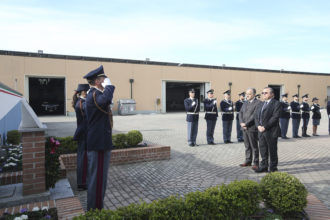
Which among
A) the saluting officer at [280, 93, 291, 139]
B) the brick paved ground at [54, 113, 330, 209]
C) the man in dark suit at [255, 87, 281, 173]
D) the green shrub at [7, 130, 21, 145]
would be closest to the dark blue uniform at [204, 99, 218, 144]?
the brick paved ground at [54, 113, 330, 209]

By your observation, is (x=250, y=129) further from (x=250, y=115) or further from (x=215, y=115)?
(x=215, y=115)

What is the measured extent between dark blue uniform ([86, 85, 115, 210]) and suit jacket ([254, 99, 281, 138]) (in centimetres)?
375

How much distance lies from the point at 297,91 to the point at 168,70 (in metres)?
20.5

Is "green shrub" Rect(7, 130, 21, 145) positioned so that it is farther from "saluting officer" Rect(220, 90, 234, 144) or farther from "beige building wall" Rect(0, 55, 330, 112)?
"beige building wall" Rect(0, 55, 330, 112)

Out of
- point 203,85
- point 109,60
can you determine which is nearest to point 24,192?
point 109,60

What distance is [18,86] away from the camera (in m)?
20.9

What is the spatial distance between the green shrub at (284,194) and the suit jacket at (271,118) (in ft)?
7.06

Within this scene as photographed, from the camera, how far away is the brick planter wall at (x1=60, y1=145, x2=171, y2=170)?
5.53 metres

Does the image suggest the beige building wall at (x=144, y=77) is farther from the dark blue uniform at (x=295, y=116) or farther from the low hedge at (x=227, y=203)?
the low hedge at (x=227, y=203)

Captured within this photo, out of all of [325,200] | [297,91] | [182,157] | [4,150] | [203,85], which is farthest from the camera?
[297,91]

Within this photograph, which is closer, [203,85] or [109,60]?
[109,60]

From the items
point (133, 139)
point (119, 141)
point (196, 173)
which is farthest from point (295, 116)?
point (119, 141)

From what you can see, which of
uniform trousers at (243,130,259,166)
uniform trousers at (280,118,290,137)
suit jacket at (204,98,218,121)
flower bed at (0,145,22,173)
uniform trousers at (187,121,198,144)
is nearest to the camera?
flower bed at (0,145,22,173)

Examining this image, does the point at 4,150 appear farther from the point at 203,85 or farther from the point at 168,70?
the point at 203,85
